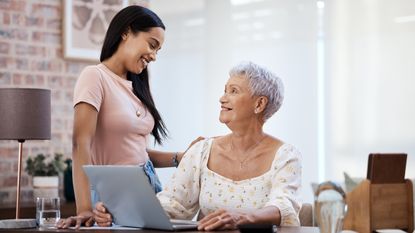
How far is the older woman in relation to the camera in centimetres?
A: 302

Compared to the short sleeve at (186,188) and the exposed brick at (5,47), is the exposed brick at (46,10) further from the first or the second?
the short sleeve at (186,188)

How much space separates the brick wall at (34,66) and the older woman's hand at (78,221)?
7.66 feet

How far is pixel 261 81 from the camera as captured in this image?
123 inches

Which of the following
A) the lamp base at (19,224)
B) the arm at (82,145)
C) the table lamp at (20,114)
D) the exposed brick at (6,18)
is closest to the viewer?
the lamp base at (19,224)

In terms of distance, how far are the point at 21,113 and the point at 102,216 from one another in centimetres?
88

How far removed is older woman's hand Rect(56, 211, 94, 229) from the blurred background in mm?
2390

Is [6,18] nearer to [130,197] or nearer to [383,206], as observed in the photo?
[130,197]

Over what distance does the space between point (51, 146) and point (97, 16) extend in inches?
38.1

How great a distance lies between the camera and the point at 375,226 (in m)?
2.73

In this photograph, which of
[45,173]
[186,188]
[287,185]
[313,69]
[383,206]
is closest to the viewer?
[383,206]

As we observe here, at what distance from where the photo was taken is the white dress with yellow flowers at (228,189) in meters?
2.92

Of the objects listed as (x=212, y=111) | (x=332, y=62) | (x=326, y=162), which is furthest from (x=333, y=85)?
(x=212, y=111)

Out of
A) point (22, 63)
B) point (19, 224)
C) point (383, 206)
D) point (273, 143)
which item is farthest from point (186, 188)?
point (22, 63)

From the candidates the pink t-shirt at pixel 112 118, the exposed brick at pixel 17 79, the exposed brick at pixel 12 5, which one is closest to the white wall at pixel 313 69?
the exposed brick at pixel 17 79
